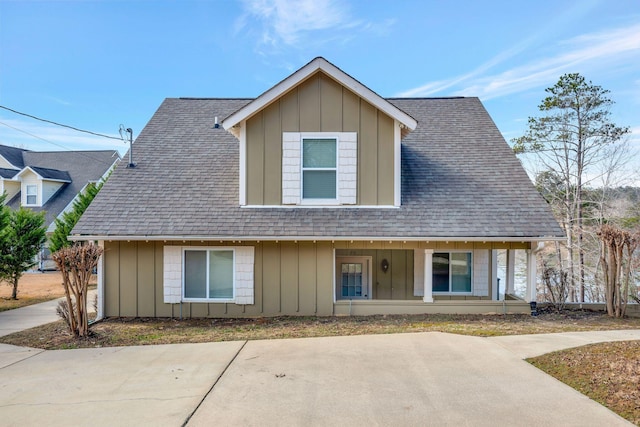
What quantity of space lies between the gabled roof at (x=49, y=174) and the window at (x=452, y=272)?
21.9 m

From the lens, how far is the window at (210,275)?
930 cm

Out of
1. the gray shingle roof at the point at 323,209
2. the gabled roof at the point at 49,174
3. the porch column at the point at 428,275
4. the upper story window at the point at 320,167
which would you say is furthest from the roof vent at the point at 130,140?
the gabled roof at the point at 49,174

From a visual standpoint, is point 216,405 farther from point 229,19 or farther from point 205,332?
point 229,19

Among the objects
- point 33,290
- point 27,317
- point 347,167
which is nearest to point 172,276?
point 27,317

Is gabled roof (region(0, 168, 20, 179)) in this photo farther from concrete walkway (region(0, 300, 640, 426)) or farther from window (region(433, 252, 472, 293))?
window (region(433, 252, 472, 293))

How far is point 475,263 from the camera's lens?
10.8 meters

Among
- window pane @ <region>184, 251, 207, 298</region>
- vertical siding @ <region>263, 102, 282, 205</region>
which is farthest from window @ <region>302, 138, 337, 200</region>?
window pane @ <region>184, 251, 207, 298</region>

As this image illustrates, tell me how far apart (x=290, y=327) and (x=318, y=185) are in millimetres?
3422

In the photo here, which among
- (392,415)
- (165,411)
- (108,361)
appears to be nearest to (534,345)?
(392,415)

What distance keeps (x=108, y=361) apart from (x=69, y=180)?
2186 cm

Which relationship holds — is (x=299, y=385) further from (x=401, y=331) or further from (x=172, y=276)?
(x=172, y=276)

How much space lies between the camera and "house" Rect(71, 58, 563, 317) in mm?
9117

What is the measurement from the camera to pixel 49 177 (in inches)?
896

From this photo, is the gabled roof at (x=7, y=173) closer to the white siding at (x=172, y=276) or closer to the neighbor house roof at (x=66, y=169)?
the neighbor house roof at (x=66, y=169)
